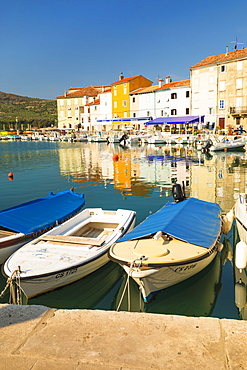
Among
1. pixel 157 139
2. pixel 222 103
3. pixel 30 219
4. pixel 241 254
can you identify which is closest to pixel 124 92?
pixel 157 139

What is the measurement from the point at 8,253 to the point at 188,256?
506 centimetres

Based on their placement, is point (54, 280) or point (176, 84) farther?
point (176, 84)

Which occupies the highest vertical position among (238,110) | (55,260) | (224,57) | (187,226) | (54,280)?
(224,57)

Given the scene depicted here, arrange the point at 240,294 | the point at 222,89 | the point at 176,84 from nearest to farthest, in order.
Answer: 1. the point at 240,294
2. the point at 222,89
3. the point at 176,84

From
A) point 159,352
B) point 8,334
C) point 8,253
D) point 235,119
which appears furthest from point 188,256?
point 235,119

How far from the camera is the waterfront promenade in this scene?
336 centimetres

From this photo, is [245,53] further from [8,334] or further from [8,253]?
[8,334]

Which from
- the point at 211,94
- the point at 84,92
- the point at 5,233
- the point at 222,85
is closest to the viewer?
the point at 5,233

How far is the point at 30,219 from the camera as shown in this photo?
10.7 meters

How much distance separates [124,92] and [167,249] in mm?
77907

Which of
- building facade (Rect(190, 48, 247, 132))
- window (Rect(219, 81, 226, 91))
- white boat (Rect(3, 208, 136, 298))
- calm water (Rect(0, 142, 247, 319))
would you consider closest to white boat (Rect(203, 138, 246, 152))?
building facade (Rect(190, 48, 247, 132))

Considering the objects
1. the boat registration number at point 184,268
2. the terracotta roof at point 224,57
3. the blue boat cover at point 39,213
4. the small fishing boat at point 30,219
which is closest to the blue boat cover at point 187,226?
the boat registration number at point 184,268

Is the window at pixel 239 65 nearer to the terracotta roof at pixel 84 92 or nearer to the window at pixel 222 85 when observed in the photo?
the window at pixel 222 85

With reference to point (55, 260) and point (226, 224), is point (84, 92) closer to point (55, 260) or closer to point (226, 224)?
point (226, 224)
